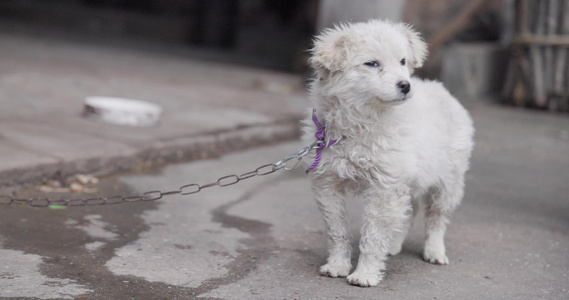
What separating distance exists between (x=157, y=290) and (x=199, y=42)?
41.3 ft

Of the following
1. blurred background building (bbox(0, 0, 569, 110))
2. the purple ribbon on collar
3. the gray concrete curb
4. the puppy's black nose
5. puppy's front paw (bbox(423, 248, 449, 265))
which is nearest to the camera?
the puppy's black nose

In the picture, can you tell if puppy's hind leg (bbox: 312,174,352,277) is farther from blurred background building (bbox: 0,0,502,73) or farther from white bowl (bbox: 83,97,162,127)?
blurred background building (bbox: 0,0,502,73)

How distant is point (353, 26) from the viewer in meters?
3.84

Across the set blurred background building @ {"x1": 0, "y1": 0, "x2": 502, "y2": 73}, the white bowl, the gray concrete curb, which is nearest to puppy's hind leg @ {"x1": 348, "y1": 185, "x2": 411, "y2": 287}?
the gray concrete curb

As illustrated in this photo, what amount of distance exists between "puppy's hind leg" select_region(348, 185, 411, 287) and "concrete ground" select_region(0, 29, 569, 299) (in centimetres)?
8

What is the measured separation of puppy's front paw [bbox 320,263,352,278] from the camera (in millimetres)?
3891

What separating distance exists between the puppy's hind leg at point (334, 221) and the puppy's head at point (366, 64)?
19.1 inches

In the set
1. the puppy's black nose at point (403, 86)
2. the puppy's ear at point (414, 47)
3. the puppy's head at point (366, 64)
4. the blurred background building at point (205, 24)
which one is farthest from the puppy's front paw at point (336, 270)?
the blurred background building at point (205, 24)

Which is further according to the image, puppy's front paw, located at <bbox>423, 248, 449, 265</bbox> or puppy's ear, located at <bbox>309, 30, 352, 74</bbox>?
puppy's front paw, located at <bbox>423, 248, 449, 265</bbox>

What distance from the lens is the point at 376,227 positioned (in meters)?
3.75

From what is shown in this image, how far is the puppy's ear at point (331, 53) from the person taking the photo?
3.69 meters

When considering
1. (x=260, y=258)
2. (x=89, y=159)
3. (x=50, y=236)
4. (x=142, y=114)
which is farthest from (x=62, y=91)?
(x=260, y=258)

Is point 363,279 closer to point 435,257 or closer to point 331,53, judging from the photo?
point 435,257

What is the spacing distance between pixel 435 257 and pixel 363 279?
2.38 ft
